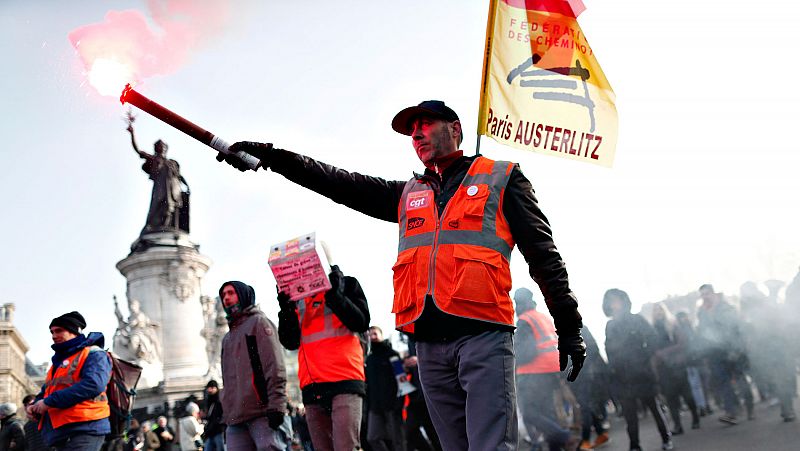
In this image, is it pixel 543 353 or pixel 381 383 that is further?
pixel 381 383

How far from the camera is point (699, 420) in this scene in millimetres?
10211

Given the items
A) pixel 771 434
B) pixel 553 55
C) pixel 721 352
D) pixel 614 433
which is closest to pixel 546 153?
pixel 553 55

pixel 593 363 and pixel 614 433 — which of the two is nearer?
pixel 593 363

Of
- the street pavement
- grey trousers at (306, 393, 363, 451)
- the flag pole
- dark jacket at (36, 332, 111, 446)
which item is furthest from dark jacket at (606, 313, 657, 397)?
dark jacket at (36, 332, 111, 446)

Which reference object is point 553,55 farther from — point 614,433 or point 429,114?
point 614,433

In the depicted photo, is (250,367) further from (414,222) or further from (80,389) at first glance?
(414,222)

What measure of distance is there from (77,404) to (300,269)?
2.00 m

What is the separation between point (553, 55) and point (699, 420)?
6090mm

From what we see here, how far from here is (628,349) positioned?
923 centimetres

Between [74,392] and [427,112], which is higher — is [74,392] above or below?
below

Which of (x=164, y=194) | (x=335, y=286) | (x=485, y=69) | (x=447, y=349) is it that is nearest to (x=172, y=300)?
(x=164, y=194)

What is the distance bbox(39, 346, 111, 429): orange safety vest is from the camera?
5777mm

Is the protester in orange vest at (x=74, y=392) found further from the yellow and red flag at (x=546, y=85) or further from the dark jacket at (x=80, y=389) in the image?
the yellow and red flag at (x=546, y=85)

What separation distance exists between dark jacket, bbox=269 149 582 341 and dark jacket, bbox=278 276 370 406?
2.36 meters
